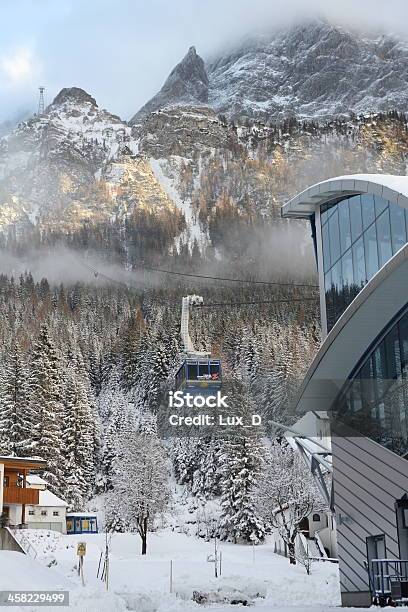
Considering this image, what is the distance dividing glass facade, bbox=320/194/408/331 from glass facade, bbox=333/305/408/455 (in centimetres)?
167

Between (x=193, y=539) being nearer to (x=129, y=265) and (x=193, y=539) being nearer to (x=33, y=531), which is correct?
(x=33, y=531)

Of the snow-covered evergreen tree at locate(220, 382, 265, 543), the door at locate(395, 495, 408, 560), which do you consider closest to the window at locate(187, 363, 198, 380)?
the snow-covered evergreen tree at locate(220, 382, 265, 543)

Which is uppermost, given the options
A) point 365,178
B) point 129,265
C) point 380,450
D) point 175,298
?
point 129,265

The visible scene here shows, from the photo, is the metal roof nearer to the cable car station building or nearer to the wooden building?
the cable car station building

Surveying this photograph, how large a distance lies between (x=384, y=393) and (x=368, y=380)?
4.23ft

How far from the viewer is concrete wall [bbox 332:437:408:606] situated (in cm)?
1415

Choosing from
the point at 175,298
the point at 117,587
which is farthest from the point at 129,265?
the point at 117,587

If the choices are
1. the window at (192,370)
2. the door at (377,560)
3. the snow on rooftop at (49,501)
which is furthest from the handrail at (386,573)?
the snow on rooftop at (49,501)

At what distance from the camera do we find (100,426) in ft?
217

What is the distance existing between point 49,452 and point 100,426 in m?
12.9

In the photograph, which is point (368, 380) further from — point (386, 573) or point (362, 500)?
point (386, 573)

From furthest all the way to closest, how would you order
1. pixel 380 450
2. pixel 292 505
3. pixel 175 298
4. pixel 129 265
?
pixel 129 265 → pixel 175 298 → pixel 292 505 → pixel 380 450

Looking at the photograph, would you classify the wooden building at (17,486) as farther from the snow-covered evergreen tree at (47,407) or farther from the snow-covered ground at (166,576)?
the snow-covered evergreen tree at (47,407)

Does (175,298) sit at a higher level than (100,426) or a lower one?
higher
